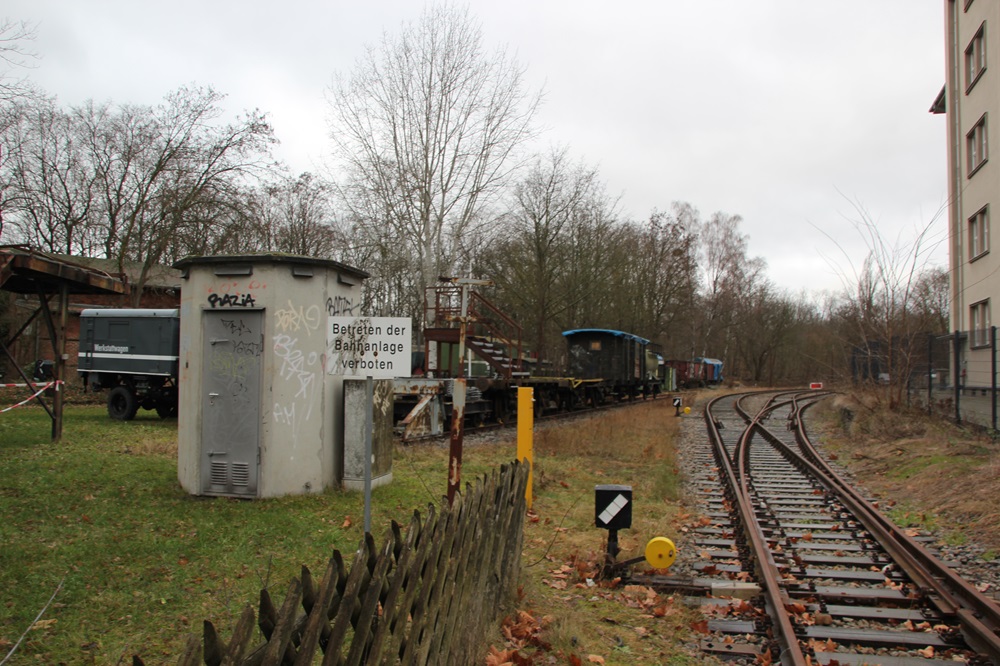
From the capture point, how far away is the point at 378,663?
295cm

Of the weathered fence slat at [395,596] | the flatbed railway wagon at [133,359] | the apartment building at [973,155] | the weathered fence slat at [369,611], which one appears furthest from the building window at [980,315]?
the weathered fence slat at [369,611]

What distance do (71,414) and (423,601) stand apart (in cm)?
1904

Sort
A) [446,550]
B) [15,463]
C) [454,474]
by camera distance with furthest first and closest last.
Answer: [15,463] → [454,474] → [446,550]

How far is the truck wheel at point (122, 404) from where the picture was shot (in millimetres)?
18250

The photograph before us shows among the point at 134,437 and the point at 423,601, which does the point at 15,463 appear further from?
the point at 423,601

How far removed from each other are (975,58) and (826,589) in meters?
23.5

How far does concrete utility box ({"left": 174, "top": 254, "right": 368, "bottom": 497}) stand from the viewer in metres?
7.97

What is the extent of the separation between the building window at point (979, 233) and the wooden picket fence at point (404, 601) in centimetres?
2227

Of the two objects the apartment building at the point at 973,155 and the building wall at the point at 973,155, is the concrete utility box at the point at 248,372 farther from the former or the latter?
the building wall at the point at 973,155

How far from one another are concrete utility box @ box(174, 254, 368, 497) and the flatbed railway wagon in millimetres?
11049

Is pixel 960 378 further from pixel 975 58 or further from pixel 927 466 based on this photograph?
pixel 975 58

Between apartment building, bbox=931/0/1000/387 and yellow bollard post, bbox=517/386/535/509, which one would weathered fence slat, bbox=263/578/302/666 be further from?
apartment building, bbox=931/0/1000/387

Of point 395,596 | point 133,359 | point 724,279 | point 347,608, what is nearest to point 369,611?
point 347,608

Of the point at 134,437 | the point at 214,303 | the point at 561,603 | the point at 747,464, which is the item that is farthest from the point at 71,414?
the point at 561,603
